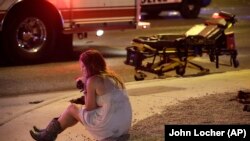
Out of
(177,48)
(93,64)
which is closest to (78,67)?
(177,48)

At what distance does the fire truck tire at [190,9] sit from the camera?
22278 mm

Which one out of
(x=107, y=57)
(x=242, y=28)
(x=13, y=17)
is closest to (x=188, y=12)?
(x=242, y=28)

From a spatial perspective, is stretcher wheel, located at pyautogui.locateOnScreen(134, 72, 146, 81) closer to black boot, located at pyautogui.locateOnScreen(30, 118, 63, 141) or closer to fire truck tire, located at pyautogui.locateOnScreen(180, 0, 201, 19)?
black boot, located at pyautogui.locateOnScreen(30, 118, 63, 141)

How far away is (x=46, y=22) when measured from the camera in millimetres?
13023

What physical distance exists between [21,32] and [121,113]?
6999 millimetres

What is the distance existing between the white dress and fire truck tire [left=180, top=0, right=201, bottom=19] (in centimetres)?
1609

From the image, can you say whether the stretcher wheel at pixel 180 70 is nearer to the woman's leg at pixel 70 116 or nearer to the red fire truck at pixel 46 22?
the red fire truck at pixel 46 22

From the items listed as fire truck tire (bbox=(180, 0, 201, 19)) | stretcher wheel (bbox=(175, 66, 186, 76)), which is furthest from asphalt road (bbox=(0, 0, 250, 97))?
fire truck tire (bbox=(180, 0, 201, 19))

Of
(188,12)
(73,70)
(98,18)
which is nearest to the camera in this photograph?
(73,70)

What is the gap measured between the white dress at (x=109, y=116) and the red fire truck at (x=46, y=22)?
256 inches

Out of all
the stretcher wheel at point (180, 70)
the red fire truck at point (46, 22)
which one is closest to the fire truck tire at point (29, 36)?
the red fire truck at point (46, 22)

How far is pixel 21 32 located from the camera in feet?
42.4

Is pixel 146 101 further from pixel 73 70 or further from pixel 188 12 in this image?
pixel 188 12

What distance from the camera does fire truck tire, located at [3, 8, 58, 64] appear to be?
12.7 metres
